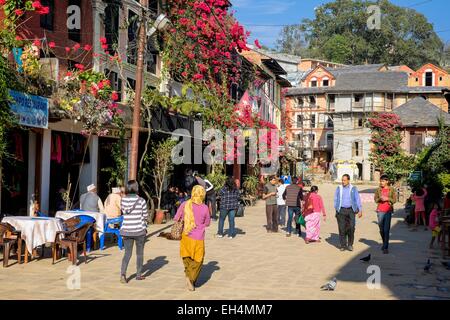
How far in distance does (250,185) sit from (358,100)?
40.0 meters

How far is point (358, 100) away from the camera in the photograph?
66312 millimetres

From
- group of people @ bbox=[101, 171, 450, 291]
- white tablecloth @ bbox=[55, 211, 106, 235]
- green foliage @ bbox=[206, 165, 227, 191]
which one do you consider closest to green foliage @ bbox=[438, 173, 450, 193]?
group of people @ bbox=[101, 171, 450, 291]

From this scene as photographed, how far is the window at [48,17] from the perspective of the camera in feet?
54.8

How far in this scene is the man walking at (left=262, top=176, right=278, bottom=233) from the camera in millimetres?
17328

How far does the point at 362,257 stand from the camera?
1299 centimetres

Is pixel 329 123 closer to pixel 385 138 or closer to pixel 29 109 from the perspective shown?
pixel 385 138

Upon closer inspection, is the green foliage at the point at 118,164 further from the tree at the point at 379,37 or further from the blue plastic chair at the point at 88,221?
the tree at the point at 379,37

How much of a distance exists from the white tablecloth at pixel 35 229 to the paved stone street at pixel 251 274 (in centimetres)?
43

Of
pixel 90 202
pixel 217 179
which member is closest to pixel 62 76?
pixel 90 202

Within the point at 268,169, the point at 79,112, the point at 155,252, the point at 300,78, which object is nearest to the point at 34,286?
the point at 155,252

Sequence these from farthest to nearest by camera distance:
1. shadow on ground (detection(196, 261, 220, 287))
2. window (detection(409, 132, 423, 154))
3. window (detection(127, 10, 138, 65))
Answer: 1. window (detection(409, 132, 423, 154))
2. window (detection(127, 10, 138, 65))
3. shadow on ground (detection(196, 261, 220, 287))

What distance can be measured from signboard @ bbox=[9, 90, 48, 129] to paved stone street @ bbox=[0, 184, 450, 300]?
295 cm

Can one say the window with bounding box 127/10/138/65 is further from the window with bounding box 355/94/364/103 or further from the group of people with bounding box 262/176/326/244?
the window with bounding box 355/94/364/103

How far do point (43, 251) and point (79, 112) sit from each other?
4.11 meters
